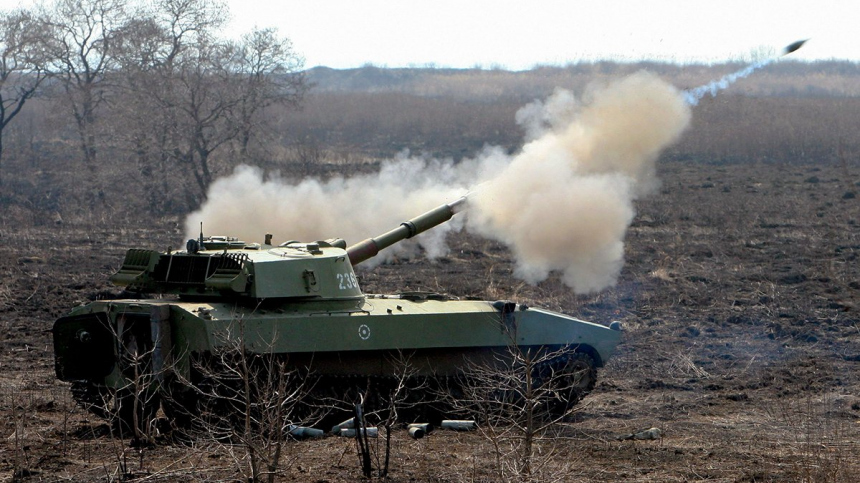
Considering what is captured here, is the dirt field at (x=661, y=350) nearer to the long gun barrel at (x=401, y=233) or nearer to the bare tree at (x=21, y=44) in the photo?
the long gun barrel at (x=401, y=233)

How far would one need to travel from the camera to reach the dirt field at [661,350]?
10.4 meters

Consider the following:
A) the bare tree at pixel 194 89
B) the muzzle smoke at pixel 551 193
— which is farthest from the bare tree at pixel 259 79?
the muzzle smoke at pixel 551 193

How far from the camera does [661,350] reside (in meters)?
17.3

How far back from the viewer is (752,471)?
403 inches

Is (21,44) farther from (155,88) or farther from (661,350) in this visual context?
(661,350)

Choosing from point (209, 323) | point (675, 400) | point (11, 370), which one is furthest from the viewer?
point (11, 370)

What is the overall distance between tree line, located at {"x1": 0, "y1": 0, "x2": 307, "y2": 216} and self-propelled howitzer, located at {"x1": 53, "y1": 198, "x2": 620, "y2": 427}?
2309 centimetres

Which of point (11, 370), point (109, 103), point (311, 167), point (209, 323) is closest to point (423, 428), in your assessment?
point (209, 323)

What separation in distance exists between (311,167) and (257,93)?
3.30 metres

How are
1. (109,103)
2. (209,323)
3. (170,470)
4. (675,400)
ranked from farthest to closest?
(109,103), (675,400), (209,323), (170,470)

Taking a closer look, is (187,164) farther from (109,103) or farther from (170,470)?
(170,470)

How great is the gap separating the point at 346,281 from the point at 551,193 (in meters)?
5.22

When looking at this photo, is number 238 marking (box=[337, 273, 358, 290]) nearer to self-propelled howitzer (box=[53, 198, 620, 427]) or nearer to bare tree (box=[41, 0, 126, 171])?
self-propelled howitzer (box=[53, 198, 620, 427])

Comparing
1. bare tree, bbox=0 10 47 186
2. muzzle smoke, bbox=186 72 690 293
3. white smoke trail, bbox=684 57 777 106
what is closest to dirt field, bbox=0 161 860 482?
muzzle smoke, bbox=186 72 690 293
